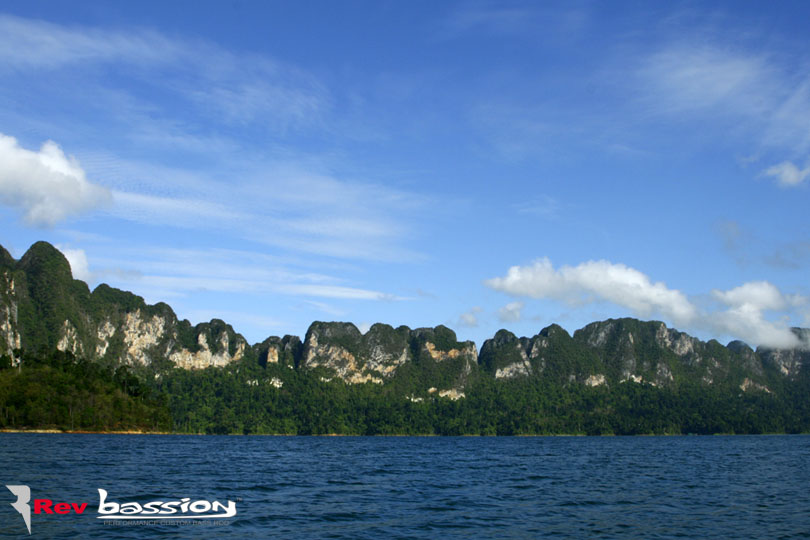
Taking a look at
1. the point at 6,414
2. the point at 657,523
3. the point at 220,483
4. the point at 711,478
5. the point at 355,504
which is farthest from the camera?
the point at 6,414

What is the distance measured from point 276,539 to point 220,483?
21.6 metres

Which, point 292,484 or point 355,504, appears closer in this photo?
point 355,504

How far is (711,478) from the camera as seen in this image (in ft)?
175

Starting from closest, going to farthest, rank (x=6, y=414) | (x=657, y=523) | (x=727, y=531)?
(x=727, y=531) < (x=657, y=523) < (x=6, y=414)

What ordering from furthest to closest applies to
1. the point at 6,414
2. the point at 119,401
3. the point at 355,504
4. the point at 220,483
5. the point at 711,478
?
1. the point at 119,401
2. the point at 6,414
3. the point at 711,478
4. the point at 220,483
5. the point at 355,504

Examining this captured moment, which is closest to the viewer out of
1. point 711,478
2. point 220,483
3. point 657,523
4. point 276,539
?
point 276,539

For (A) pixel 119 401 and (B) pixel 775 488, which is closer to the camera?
(B) pixel 775 488

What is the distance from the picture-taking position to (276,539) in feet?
81.3

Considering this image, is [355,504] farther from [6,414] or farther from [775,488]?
[6,414]

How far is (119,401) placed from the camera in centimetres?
14738

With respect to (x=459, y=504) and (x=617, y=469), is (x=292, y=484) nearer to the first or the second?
(x=459, y=504)

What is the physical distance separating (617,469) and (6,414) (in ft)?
367

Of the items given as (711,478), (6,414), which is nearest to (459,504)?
(711,478)

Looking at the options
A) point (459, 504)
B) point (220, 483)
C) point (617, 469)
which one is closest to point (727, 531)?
point (459, 504)
